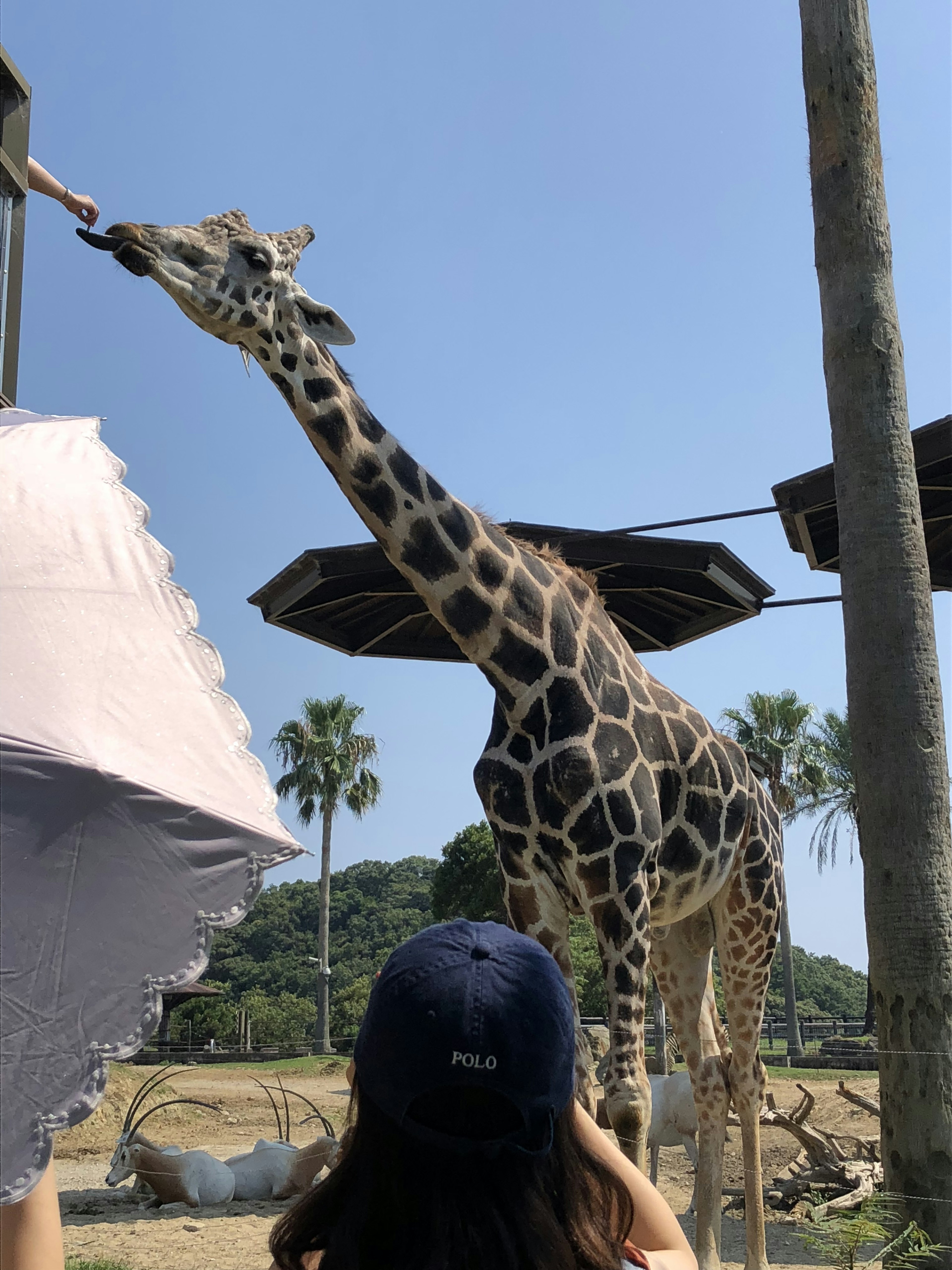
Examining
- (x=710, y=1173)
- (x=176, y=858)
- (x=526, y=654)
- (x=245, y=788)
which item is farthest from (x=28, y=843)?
(x=710, y=1173)

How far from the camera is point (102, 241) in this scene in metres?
4.37

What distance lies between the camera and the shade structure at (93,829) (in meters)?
1.53

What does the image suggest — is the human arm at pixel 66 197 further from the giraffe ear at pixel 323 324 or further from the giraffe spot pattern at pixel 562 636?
the giraffe spot pattern at pixel 562 636

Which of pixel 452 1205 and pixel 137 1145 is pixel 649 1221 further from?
pixel 137 1145

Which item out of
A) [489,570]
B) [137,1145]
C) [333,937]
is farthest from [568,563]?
[333,937]

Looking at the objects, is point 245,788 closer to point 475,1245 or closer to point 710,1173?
point 475,1245

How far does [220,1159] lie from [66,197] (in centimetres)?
1086

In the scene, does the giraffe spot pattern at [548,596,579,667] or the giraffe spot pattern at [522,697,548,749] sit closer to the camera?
the giraffe spot pattern at [522,697,548,749]

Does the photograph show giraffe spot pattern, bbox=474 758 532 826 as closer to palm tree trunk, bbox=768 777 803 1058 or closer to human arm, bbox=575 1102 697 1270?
human arm, bbox=575 1102 697 1270

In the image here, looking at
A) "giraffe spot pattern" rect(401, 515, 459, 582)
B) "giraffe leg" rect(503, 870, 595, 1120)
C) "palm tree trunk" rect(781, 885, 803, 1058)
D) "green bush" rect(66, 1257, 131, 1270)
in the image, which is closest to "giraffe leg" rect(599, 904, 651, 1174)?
"giraffe leg" rect(503, 870, 595, 1120)

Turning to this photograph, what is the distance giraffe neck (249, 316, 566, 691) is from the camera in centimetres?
496

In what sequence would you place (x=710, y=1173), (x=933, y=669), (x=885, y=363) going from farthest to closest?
(x=710, y=1173)
(x=885, y=363)
(x=933, y=669)

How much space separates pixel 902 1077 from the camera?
4.73 metres

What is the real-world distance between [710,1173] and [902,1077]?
2.47 meters
